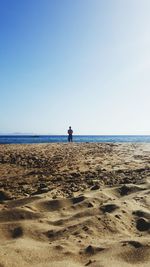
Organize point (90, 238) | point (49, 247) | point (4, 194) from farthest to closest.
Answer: point (4, 194) < point (90, 238) < point (49, 247)

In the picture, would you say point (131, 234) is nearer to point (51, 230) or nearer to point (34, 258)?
point (51, 230)

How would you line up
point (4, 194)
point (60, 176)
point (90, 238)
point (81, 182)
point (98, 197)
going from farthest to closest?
1. point (60, 176)
2. point (81, 182)
3. point (4, 194)
4. point (98, 197)
5. point (90, 238)

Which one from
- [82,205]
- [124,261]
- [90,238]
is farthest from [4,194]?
[124,261]

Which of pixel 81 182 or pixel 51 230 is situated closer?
pixel 51 230

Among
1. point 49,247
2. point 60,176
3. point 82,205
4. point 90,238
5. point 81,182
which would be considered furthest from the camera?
point 60,176

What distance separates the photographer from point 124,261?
337cm

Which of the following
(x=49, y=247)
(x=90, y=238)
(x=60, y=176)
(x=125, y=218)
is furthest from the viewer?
(x=60, y=176)

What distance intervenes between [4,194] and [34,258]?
10.2ft

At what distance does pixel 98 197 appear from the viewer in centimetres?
588

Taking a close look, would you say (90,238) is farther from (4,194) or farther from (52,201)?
(4,194)

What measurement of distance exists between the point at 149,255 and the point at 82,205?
2.01 m

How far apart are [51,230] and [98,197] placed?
5.97 ft

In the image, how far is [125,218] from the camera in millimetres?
4723

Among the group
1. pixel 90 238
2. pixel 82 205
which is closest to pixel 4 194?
pixel 82 205
